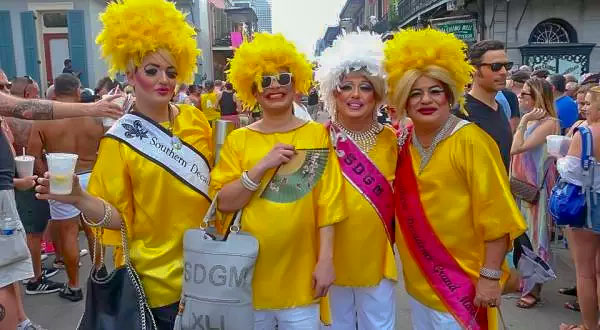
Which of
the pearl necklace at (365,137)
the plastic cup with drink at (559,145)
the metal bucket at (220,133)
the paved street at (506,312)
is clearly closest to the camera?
the metal bucket at (220,133)

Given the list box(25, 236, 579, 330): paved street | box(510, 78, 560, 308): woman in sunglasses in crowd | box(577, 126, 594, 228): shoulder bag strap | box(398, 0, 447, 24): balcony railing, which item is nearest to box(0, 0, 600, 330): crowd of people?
box(577, 126, 594, 228): shoulder bag strap

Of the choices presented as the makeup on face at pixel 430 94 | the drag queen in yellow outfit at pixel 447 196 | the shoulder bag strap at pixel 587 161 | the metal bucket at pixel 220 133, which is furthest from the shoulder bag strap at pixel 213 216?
the shoulder bag strap at pixel 587 161

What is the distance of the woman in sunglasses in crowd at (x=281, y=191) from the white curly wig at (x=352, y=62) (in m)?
0.25

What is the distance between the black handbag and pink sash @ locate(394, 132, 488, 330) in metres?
1.27

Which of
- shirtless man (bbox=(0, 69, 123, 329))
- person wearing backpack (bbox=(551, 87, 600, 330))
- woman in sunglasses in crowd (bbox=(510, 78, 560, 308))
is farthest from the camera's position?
woman in sunglasses in crowd (bbox=(510, 78, 560, 308))

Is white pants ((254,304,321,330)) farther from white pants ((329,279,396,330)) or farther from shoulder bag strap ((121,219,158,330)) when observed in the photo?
shoulder bag strap ((121,219,158,330))

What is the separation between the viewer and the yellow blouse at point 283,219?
92.9 inches

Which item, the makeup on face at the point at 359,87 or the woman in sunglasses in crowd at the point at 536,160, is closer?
the makeup on face at the point at 359,87

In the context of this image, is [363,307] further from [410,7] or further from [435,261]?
[410,7]

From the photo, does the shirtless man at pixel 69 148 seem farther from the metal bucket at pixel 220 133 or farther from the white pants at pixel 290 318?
the white pants at pixel 290 318

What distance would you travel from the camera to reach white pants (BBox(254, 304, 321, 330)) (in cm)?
242

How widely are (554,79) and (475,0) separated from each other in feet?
43.6

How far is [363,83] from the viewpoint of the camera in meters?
2.62

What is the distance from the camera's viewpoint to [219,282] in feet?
7.29
